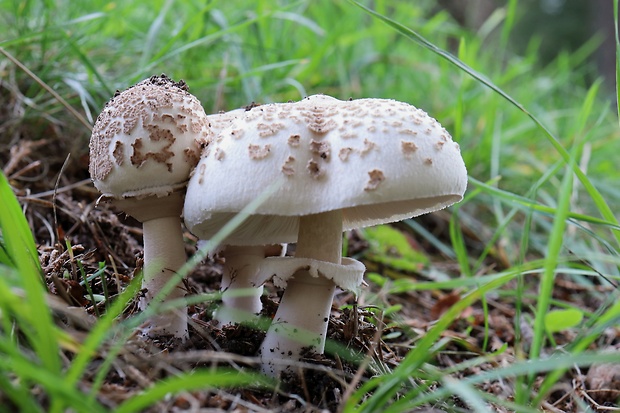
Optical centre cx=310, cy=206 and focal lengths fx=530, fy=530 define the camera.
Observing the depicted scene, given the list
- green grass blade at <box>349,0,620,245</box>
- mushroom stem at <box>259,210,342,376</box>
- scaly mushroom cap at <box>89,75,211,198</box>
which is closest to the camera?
scaly mushroom cap at <box>89,75,211,198</box>

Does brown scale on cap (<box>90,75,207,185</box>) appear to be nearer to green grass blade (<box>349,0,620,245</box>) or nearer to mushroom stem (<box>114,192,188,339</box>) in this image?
mushroom stem (<box>114,192,188,339</box>)

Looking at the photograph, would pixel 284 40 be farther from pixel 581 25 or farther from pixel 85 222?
pixel 581 25

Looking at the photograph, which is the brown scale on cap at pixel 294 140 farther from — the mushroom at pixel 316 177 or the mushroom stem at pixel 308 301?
the mushroom stem at pixel 308 301

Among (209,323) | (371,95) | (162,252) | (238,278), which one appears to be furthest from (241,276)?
(371,95)

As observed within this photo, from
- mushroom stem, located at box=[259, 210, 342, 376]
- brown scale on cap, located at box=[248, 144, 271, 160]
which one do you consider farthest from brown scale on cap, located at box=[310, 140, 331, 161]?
mushroom stem, located at box=[259, 210, 342, 376]

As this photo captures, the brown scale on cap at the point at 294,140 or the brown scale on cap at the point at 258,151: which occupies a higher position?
the brown scale on cap at the point at 294,140

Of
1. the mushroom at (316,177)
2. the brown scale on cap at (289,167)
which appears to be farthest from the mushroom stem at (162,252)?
the brown scale on cap at (289,167)
